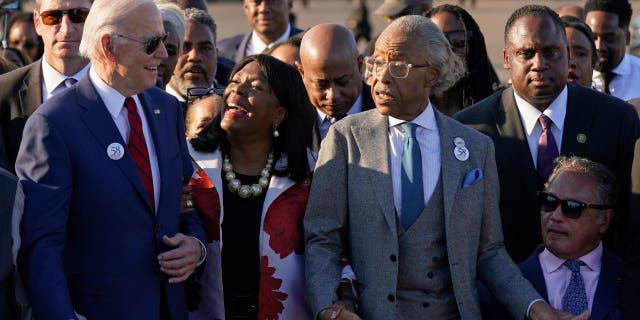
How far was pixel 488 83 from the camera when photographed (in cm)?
682

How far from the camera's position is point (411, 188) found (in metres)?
4.60

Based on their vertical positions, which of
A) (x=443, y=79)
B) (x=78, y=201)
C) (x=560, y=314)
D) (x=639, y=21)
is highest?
(x=443, y=79)

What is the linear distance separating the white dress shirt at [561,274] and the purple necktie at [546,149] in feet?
1.73

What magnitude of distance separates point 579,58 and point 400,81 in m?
2.91

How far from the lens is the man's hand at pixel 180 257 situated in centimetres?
442

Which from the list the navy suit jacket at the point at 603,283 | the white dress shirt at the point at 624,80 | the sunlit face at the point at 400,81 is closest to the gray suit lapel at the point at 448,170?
the sunlit face at the point at 400,81

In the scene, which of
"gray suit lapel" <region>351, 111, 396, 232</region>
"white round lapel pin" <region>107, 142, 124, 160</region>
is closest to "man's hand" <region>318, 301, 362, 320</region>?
"gray suit lapel" <region>351, 111, 396, 232</region>

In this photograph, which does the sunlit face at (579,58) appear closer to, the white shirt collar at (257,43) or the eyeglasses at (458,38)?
the eyeglasses at (458,38)

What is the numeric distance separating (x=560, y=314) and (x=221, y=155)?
1.67 metres

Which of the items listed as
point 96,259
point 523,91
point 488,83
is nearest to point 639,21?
point 488,83

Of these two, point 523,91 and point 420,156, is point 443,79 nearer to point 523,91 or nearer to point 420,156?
point 420,156

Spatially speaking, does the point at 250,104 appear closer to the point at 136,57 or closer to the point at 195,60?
the point at 136,57

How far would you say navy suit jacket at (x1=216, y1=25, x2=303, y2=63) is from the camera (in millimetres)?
9250

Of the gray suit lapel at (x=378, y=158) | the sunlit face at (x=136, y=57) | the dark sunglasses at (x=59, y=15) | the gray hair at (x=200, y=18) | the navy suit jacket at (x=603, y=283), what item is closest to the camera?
the sunlit face at (x=136, y=57)
